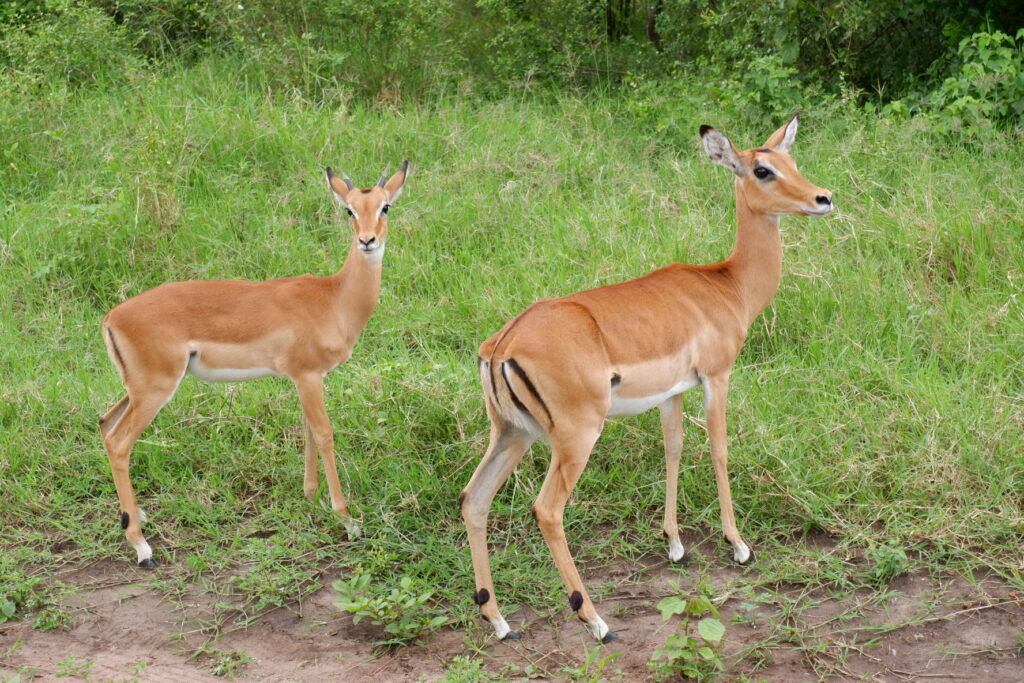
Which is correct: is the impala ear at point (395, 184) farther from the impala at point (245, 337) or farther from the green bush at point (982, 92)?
the green bush at point (982, 92)

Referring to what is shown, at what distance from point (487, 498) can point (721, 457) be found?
33.9 inches

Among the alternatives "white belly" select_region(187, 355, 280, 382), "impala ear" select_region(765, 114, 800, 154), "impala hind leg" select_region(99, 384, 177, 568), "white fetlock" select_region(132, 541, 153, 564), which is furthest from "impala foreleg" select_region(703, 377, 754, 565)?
"white fetlock" select_region(132, 541, 153, 564)

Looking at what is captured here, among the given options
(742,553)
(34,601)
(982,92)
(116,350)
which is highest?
(982,92)

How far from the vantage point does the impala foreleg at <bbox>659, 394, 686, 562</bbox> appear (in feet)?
13.7

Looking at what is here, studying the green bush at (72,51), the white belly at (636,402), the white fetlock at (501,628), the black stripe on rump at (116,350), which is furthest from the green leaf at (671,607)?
the green bush at (72,51)

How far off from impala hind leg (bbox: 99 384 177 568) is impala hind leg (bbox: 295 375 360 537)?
0.50m

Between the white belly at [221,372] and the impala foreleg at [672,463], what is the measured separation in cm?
154

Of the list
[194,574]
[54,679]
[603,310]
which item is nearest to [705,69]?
[603,310]

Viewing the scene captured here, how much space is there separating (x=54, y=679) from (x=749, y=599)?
89.9 inches

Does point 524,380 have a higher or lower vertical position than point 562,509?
higher

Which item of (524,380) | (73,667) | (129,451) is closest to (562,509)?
(524,380)

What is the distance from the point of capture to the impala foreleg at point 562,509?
3684 millimetres

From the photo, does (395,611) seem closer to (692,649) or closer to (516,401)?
(516,401)

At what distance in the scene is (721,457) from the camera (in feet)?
13.5
